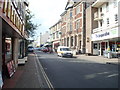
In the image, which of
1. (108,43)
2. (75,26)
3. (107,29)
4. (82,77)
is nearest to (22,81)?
(82,77)

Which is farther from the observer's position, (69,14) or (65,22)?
(65,22)

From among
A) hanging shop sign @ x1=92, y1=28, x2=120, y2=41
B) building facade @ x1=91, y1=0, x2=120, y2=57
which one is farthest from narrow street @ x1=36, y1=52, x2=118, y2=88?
building facade @ x1=91, y1=0, x2=120, y2=57

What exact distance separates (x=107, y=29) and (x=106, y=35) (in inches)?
36.0

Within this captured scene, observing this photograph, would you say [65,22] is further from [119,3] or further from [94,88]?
[94,88]

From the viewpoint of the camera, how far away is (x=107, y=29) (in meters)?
29.9

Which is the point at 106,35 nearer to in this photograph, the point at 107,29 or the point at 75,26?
the point at 107,29

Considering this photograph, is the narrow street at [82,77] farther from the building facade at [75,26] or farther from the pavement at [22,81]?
the building facade at [75,26]

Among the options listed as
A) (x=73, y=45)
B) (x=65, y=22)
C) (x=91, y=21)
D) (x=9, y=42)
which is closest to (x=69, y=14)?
(x=65, y=22)

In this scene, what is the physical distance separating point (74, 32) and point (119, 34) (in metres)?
20.8

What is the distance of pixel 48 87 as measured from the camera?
27.7ft

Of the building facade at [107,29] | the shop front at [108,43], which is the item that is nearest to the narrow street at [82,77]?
the shop front at [108,43]

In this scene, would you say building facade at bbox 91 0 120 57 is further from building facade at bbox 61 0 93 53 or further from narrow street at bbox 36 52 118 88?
narrow street at bbox 36 52 118 88

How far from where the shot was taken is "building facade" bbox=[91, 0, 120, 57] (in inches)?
1112

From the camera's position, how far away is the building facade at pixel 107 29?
28234 millimetres
